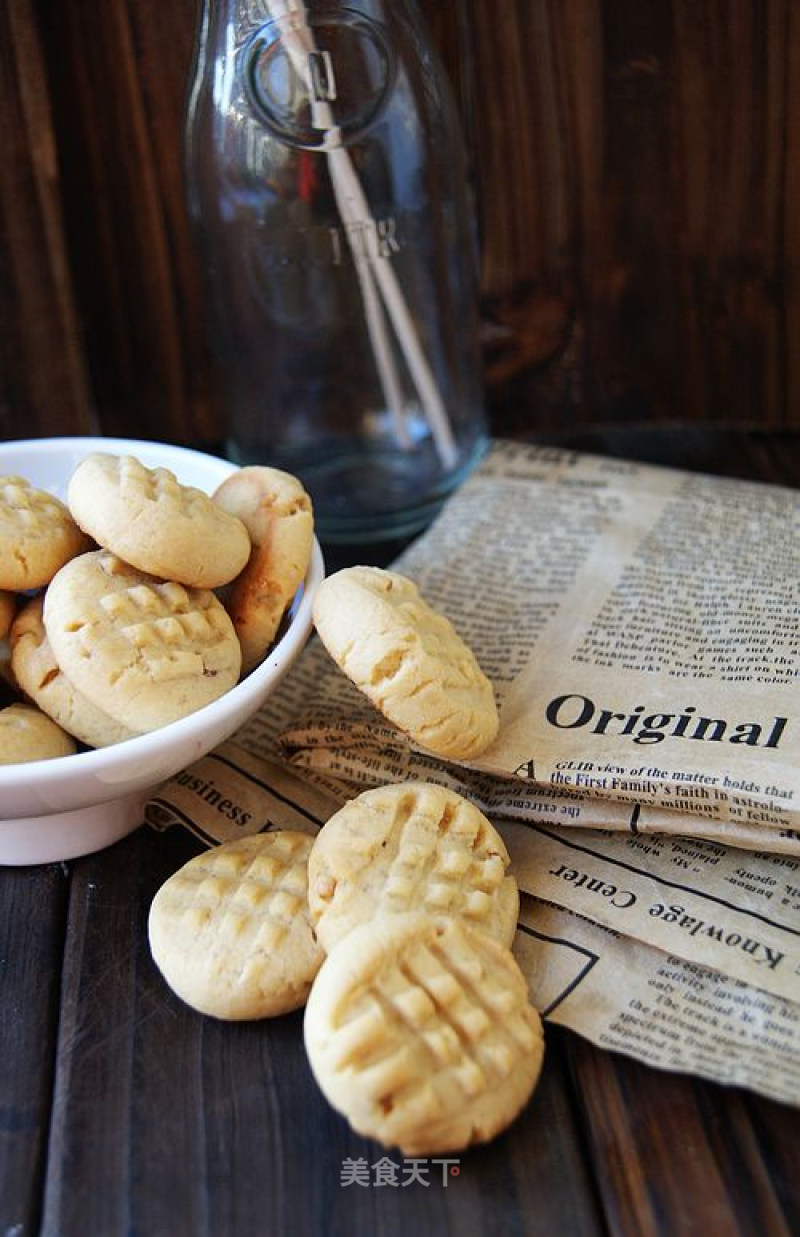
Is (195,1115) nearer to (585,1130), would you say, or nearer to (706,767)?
(585,1130)

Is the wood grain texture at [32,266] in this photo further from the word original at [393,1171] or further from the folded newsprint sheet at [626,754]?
the word original at [393,1171]

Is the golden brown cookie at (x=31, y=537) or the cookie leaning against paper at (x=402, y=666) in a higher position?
the golden brown cookie at (x=31, y=537)

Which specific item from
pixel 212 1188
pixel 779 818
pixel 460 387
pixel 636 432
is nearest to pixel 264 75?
pixel 460 387

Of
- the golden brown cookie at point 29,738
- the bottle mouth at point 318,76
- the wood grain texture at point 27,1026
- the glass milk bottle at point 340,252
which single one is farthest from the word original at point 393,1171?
the bottle mouth at point 318,76

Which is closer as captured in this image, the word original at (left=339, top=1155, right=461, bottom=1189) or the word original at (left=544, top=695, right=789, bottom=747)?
the word original at (left=339, top=1155, right=461, bottom=1189)

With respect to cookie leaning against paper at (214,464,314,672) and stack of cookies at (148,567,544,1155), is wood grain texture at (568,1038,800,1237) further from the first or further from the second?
cookie leaning against paper at (214,464,314,672)

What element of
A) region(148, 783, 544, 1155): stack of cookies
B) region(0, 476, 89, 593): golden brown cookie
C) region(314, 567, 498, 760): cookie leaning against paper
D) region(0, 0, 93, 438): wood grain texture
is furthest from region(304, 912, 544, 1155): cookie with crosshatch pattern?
region(0, 0, 93, 438): wood grain texture

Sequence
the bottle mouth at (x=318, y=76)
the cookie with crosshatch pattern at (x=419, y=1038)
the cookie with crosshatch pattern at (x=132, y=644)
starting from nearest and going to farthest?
the cookie with crosshatch pattern at (x=419, y=1038) → the cookie with crosshatch pattern at (x=132, y=644) → the bottle mouth at (x=318, y=76)
